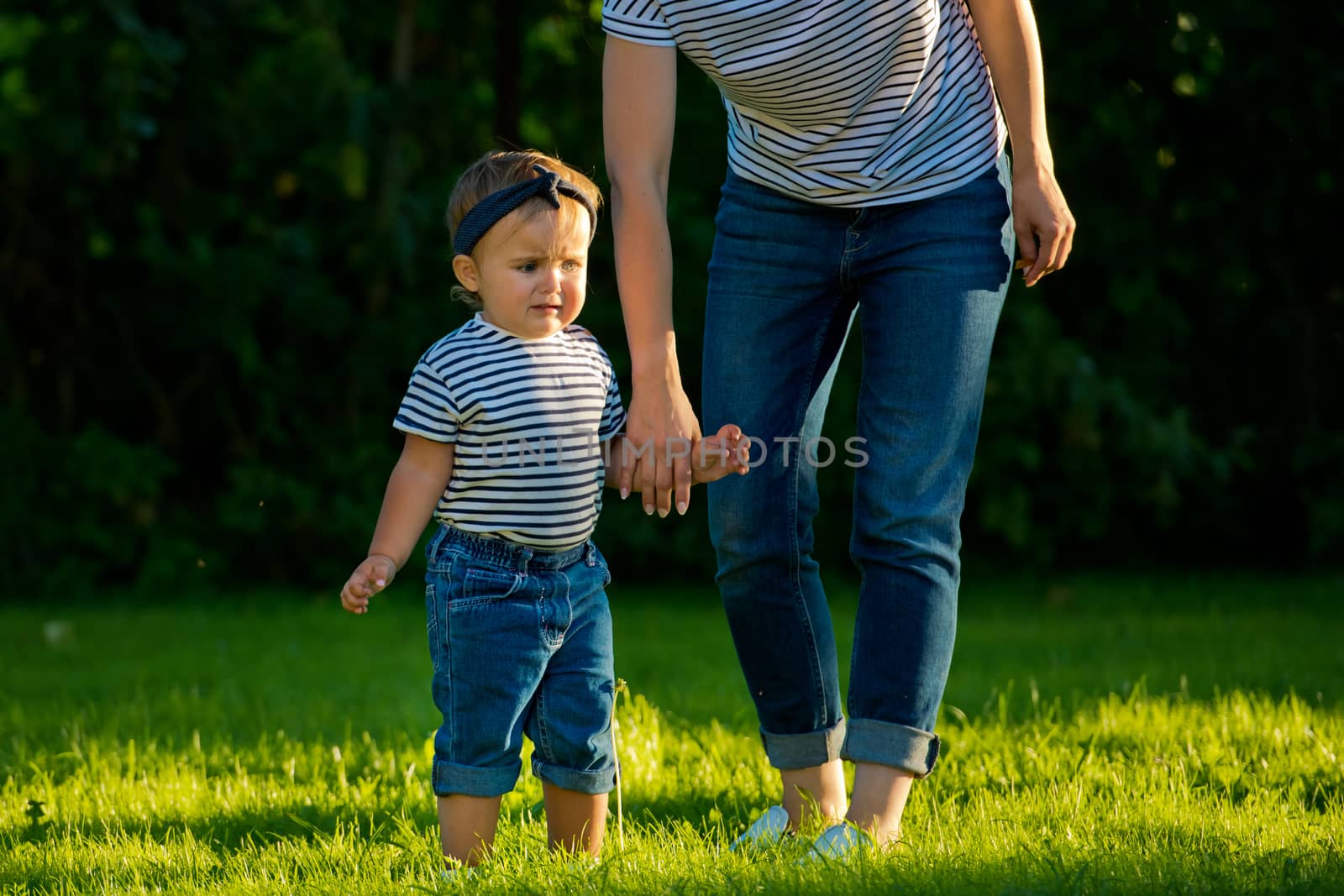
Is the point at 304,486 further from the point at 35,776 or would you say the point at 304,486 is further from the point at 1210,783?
the point at 1210,783

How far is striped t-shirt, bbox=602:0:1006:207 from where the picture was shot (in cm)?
251

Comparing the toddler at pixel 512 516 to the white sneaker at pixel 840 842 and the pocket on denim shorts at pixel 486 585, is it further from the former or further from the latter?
the white sneaker at pixel 840 842

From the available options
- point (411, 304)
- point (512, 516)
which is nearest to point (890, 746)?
point (512, 516)

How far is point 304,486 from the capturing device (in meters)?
7.96

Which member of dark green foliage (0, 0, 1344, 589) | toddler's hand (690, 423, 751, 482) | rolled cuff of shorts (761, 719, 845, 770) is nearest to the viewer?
toddler's hand (690, 423, 751, 482)

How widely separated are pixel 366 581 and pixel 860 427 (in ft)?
3.00

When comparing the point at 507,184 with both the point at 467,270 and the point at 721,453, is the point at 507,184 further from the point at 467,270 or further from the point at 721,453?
the point at 721,453

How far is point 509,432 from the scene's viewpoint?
2.49 m

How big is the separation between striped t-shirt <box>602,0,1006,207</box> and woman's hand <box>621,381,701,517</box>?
1.68 ft

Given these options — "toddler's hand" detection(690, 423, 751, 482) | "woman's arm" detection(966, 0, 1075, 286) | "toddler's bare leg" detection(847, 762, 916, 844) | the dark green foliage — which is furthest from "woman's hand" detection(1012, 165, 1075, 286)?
the dark green foliage

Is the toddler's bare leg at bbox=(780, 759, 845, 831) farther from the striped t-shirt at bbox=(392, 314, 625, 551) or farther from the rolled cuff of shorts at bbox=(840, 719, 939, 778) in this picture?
the striped t-shirt at bbox=(392, 314, 625, 551)

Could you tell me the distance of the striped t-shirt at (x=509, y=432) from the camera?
2.48 metres

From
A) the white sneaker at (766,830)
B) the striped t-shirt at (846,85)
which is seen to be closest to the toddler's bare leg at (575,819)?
the white sneaker at (766,830)

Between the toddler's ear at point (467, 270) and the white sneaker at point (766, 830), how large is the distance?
3.55 feet
